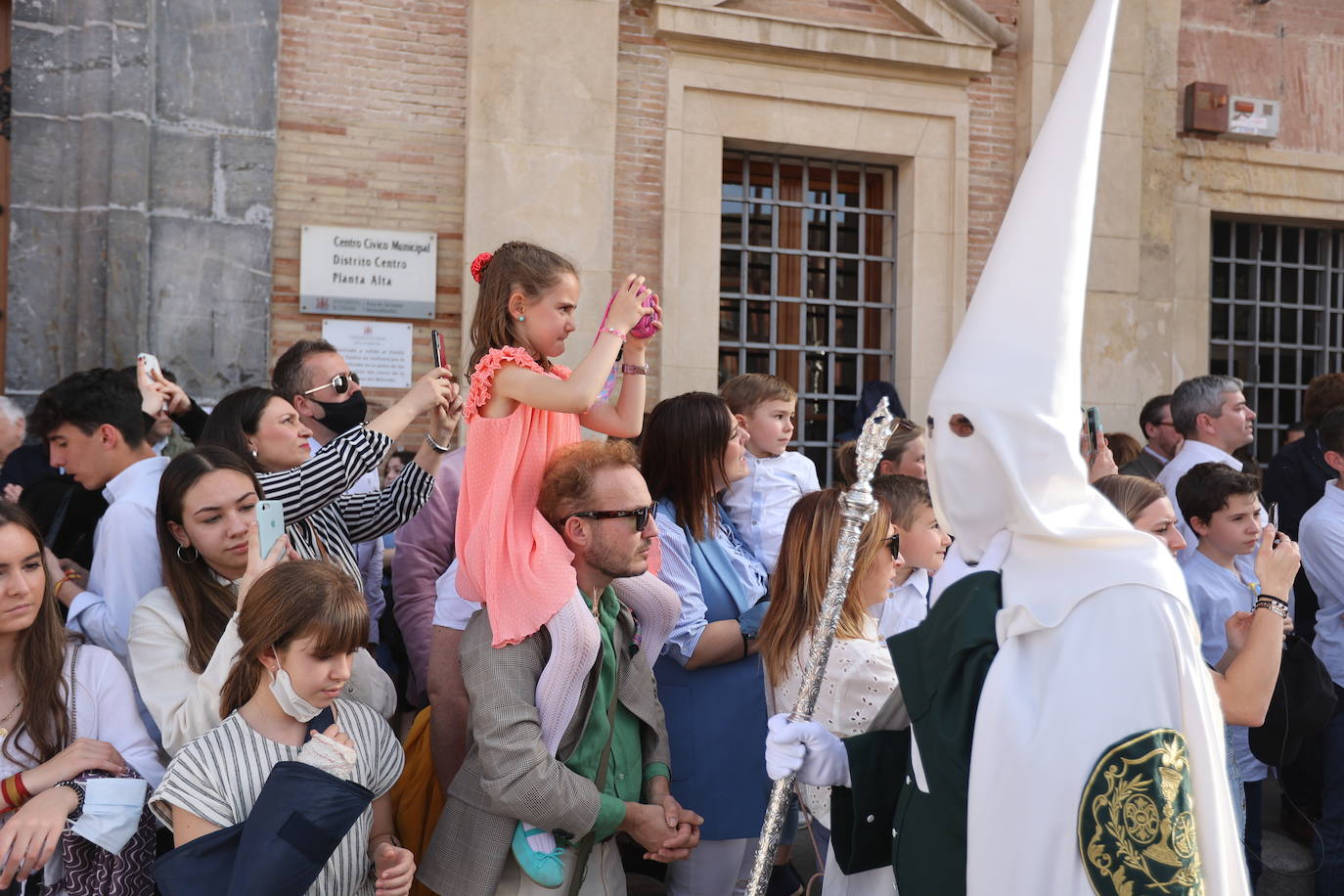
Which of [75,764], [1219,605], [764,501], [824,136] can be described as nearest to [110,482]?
[75,764]

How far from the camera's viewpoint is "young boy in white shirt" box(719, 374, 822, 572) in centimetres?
448

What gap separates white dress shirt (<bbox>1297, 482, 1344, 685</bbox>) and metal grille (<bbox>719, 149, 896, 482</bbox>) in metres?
4.49

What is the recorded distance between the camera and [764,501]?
4590 mm

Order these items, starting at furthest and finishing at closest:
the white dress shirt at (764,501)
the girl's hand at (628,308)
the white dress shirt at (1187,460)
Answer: the white dress shirt at (1187,460) < the white dress shirt at (764,501) < the girl's hand at (628,308)

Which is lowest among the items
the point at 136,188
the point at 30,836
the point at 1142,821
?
the point at 30,836

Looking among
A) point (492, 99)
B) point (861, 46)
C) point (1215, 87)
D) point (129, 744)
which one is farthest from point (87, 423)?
point (1215, 87)

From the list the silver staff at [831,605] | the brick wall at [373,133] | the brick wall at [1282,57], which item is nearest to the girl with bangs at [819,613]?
the silver staff at [831,605]

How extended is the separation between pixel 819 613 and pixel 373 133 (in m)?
5.79

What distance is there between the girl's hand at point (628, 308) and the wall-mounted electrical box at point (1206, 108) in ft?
25.7

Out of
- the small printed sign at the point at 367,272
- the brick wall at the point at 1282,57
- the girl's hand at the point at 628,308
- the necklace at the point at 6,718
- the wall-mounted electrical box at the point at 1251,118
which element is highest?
the brick wall at the point at 1282,57

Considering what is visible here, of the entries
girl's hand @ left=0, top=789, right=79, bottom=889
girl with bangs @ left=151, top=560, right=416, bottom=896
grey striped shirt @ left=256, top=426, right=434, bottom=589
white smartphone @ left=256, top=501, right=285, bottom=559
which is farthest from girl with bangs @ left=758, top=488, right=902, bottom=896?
girl's hand @ left=0, top=789, right=79, bottom=889

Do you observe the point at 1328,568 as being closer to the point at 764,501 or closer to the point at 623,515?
the point at 764,501

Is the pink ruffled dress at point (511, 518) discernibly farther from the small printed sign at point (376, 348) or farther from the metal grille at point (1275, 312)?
the metal grille at point (1275, 312)

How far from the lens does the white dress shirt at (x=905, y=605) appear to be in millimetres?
3971
